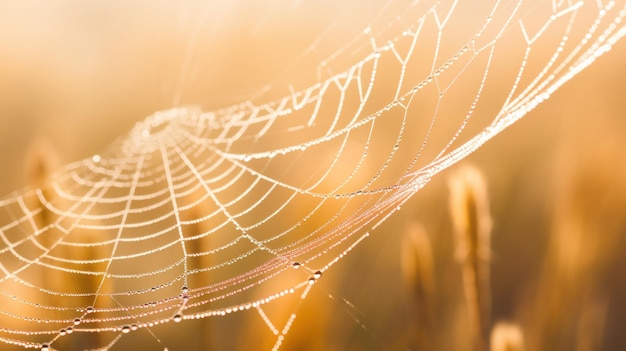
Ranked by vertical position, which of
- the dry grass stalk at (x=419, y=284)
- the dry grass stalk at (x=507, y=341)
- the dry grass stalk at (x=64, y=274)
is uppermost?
the dry grass stalk at (x=64, y=274)

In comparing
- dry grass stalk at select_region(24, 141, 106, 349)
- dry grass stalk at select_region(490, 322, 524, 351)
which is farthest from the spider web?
dry grass stalk at select_region(490, 322, 524, 351)

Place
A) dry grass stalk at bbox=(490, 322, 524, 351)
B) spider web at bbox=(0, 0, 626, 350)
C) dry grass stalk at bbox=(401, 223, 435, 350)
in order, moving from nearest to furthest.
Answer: dry grass stalk at bbox=(490, 322, 524, 351)
dry grass stalk at bbox=(401, 223, 435, 350)
spider web at bbox=(0, 0, 626, 350)

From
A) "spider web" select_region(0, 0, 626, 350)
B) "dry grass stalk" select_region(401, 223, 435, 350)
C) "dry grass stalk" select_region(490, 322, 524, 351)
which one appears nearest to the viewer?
"dry grass stalk" select_region(490, 322, 524, 351)

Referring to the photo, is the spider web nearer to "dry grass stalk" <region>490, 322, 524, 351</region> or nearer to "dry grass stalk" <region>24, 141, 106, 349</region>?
"dry grass stalk" <region>24, 141, 106, 349</region>

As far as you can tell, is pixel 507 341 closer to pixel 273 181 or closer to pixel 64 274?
pixel 64 274

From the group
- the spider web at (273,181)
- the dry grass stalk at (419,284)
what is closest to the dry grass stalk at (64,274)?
the spider web at (273,181)

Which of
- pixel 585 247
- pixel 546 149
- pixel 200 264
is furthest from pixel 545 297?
pixel 546 149

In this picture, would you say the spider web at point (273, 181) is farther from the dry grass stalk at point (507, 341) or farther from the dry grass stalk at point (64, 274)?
the dry grass stalk at point (507, 341)

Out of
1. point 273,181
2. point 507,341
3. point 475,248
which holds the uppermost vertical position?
point 273,181

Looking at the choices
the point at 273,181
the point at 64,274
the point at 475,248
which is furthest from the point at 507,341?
the point at 273,181
